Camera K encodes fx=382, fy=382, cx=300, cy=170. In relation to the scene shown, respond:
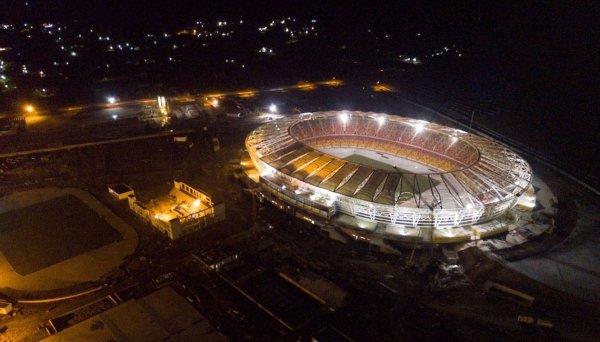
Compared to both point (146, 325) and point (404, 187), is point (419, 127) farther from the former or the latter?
point (146, 325)

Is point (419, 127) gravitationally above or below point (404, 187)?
above

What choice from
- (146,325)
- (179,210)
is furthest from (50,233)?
(146,325)

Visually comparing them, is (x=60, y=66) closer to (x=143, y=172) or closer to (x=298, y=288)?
(x=143, y=172)

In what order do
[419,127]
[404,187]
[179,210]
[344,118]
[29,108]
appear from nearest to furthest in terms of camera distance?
[404,187], [179,210], [419,127], [344,118], [29,108]

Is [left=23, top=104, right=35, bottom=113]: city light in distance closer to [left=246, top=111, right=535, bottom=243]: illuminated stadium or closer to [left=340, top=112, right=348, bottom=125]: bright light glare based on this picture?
[left=246, top=111, right=535, bottom=243]: illuminated stadium

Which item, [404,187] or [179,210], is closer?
[404,187]

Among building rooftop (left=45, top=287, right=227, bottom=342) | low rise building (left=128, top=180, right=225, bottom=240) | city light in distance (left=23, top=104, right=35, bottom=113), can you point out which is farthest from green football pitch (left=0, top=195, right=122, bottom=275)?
city light in distance (left=23, top=104, right=35, bottom=113)

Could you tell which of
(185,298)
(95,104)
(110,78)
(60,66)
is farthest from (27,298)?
(60,66)

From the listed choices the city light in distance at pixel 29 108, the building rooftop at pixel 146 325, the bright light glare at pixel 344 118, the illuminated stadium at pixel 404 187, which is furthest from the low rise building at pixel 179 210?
the city light in distance at pixel 29 108
